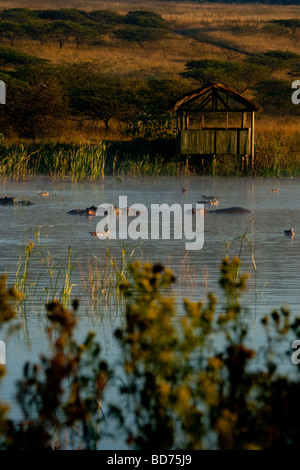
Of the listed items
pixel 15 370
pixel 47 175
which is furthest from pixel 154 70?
pixel 15 370

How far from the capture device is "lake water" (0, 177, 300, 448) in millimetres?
6789

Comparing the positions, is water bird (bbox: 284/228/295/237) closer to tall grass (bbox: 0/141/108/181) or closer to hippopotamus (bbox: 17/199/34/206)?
hippopotamus (bbox: 17/199/34/206)

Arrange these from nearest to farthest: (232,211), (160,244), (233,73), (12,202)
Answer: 1. (160,244)
2. (232,211)
3. (12,202)
4. (233,73)

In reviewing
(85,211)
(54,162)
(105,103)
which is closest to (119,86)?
(105,103)

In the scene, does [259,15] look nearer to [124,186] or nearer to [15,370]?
[124,186]

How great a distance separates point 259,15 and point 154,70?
32404mm

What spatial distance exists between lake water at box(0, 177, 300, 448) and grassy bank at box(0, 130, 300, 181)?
227cm

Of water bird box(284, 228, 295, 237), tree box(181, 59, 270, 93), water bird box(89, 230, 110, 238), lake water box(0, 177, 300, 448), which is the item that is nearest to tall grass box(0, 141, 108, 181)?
lake water box(0, 177, 300, 448)

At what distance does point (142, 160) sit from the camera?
26594 mm

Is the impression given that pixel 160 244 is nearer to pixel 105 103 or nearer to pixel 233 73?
pixel 105 103

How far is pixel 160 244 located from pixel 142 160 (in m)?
15.1

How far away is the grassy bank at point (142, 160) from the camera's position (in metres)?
25.7

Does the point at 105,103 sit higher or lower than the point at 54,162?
higher

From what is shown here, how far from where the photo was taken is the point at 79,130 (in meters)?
43.7
